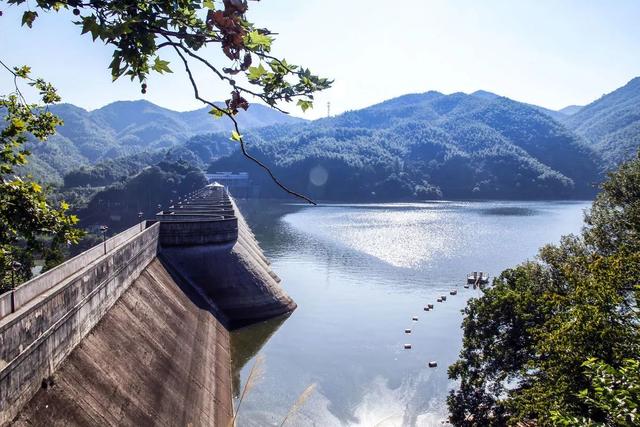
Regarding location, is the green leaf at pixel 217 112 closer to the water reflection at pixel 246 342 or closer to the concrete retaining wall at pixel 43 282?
the concrete retaining wall at pixel 43 282

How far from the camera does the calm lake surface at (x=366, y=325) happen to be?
32938 millimetres

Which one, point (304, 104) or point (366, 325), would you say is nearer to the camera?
point (304, 104)

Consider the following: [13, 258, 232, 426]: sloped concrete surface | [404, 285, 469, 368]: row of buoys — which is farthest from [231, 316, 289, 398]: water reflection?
[404, 285, 469, 368]: row of buoys

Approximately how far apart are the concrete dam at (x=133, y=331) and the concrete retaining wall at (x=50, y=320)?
0.12 feet

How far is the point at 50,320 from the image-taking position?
1702cm

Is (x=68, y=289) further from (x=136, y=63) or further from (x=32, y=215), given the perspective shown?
(x=136, y=63)

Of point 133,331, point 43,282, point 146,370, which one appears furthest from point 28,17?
point 133,331

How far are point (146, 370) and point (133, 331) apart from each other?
10.9 feet

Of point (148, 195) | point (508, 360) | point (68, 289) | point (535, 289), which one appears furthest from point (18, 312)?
point (148, 195)

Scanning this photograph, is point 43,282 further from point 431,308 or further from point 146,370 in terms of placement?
point 431,308

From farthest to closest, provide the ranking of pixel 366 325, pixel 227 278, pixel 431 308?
pixel 431 308 → pixel 366 325 → pixel 227 278

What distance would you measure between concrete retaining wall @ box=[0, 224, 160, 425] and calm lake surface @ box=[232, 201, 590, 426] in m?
9.25

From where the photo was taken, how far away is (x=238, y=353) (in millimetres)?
38125

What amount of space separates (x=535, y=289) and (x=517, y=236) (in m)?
80.4
